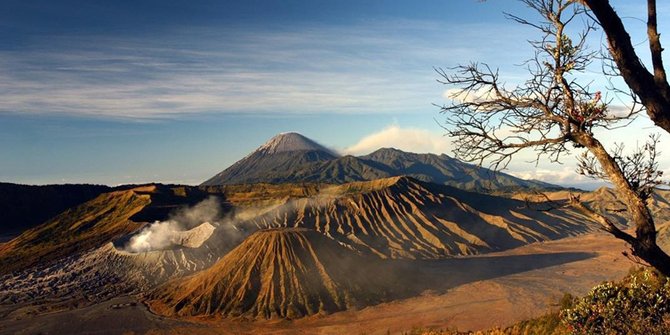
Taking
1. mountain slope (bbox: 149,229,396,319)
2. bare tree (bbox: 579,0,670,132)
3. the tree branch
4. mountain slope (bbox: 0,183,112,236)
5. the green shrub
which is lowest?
mountain slope (bbox: 149,229,396,319)

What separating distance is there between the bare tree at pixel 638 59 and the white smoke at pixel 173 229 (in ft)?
276

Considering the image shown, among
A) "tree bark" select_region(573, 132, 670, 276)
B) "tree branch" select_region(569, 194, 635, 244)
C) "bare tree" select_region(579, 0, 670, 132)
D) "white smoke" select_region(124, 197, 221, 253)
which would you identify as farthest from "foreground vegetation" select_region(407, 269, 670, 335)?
"white smoke" select_region(124, 197, 221, 253)

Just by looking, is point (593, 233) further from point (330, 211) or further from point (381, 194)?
point (330, 211)

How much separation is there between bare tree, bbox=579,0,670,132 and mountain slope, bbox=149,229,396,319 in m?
49.6

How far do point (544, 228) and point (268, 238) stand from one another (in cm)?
7639

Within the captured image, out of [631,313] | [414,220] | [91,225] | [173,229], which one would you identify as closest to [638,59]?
[631,313]

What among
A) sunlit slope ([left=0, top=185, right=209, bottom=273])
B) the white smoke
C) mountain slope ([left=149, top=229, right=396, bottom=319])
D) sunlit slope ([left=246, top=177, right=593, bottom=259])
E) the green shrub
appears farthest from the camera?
sunlit slope ([left=246, top=177, right=593, bottom=259])

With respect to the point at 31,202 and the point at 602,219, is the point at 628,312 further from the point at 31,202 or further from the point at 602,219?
the point at 31,202

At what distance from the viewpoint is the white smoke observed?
82.6m

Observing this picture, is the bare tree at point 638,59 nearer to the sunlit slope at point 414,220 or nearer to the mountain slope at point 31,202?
the sunlit slope at point 414,220

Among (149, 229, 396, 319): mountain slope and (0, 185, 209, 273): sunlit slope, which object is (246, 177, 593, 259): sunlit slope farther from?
(0, 185, 209, 273): sunlit slope

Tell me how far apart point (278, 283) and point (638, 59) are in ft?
182

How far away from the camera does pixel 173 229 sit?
89250 mm

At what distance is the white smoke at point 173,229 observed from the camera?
82581mm
